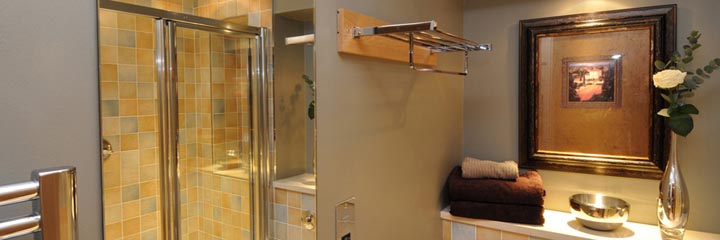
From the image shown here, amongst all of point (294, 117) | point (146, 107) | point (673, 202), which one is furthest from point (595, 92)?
point (146, 107)

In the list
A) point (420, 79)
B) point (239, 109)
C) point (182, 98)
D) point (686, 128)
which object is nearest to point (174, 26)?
point (182, 98)

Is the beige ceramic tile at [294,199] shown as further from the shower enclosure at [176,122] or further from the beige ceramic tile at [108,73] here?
the beige ceramic tile at [108,73]

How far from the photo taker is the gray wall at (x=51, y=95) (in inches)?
22.8

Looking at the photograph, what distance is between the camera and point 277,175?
1026 mm

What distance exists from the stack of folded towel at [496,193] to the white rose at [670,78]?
573mm

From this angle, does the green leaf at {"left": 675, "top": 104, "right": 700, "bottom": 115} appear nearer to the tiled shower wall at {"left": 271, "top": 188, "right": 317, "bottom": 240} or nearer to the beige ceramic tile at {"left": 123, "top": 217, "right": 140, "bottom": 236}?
the tiled shower wall at {"left": 271, "top": 188, "right": 317, "bottom": 240}

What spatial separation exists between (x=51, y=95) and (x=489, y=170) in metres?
1.60

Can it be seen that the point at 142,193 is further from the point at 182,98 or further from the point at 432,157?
the point at 432,157

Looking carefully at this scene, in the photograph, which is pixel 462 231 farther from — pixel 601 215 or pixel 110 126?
pixel 110 126

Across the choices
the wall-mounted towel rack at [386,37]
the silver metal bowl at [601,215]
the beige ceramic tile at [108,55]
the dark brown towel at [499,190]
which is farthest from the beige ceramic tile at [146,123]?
the silver metal bowl at [601,215]

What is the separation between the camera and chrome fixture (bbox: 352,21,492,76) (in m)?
1.17

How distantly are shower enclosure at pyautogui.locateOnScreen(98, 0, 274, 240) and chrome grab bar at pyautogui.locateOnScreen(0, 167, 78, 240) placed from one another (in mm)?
166

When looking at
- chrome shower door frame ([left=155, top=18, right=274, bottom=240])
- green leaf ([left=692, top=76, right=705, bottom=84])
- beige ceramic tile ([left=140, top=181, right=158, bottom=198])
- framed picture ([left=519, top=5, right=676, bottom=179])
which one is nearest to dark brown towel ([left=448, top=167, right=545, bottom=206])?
framed picture ([left=519, top=5, right=676, bottom=179])

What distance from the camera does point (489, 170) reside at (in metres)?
1.83
